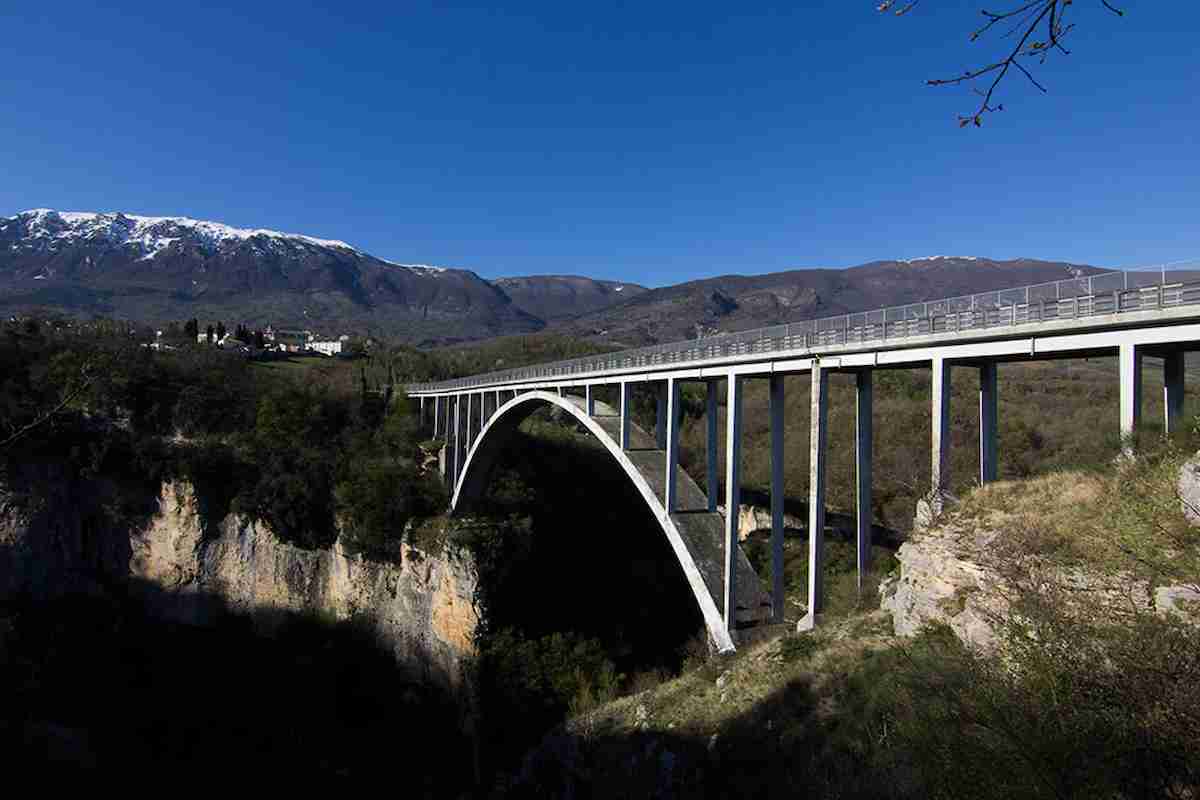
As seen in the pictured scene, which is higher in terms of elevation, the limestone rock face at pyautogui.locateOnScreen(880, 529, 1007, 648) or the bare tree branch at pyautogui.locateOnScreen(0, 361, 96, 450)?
the bare tree branch at pyautogui.locateOnScreen(0, 361, 96, 450)

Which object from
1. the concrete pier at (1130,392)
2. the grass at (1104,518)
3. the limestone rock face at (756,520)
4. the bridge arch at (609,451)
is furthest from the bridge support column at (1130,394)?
the limestone rock face at (756,520)

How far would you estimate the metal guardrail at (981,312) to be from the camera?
7176 millimetres

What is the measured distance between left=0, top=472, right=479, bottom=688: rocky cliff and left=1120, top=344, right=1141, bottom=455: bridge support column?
1096 inches

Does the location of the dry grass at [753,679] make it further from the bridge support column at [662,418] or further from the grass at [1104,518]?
the bridge support column at [662,418]

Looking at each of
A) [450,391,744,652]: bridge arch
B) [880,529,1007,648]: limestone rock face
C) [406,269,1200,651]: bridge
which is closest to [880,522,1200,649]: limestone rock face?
[880,529,1007,648]: limestone rock face

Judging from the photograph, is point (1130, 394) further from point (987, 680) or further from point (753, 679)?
point (753, 679)

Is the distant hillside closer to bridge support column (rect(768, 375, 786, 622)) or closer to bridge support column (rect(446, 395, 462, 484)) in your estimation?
bridge support column (rect(446, 395, 462, 484))

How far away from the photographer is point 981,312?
9.00 m

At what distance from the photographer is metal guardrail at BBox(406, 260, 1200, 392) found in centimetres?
718

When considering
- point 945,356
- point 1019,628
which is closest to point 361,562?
point 945,356

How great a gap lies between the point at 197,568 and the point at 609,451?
2307 cm

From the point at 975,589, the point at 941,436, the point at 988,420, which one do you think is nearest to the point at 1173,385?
the point at 988,420

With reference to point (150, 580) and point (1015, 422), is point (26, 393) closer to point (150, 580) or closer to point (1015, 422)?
point (150, 580)

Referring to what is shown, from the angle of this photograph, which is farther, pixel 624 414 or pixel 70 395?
pixel 624 414
